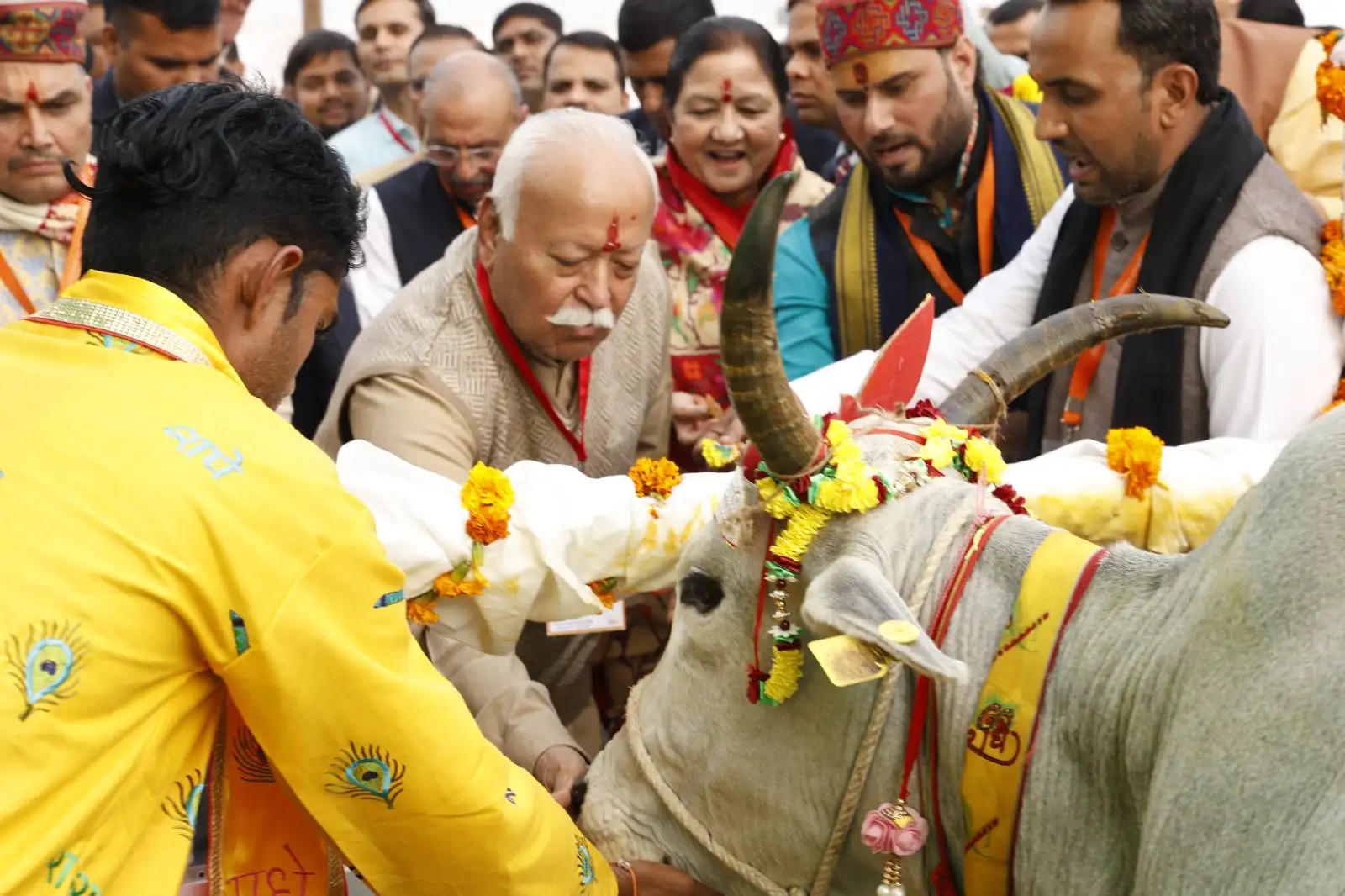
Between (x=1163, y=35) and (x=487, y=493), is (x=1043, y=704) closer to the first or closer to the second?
(x=487, y=493)

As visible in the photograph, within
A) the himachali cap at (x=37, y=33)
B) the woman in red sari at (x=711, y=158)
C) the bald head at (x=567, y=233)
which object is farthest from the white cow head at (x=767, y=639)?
the himachali cap at (x=37, y=33)

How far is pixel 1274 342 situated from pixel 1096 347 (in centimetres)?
48

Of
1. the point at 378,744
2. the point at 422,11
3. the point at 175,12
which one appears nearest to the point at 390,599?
the point at 378,744

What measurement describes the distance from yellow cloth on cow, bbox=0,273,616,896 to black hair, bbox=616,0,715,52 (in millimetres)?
4299

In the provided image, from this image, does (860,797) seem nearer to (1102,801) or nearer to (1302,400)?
(1102,801)

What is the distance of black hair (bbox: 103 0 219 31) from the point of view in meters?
5.93

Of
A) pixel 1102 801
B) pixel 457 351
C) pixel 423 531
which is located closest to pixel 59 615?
pixel 423 531

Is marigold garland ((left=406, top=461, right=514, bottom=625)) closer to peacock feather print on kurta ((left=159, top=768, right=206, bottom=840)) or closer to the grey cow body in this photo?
the grey cow body

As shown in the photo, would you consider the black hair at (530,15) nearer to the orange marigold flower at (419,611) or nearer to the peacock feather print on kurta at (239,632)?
the orange marigold flower at (419,611)

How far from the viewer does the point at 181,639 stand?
2182mm

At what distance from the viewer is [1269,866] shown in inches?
71.4

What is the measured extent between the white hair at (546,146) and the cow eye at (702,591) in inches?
58.5

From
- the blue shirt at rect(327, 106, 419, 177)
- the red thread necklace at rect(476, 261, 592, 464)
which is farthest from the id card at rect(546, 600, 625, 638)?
the blue shirt at rect(327, 106, 419, 177)

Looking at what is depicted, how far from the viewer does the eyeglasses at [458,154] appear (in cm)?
580
